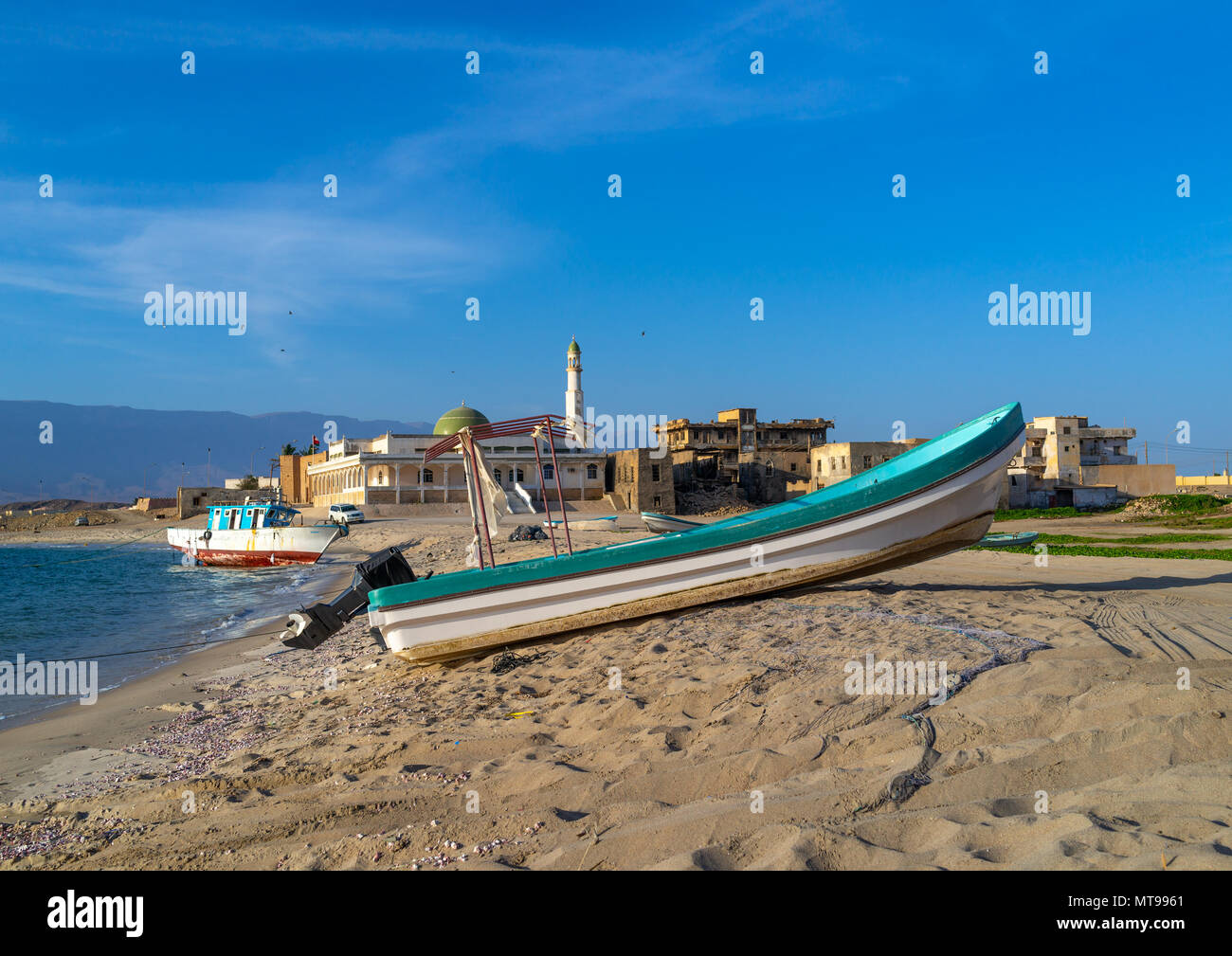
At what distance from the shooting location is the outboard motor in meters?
8.73

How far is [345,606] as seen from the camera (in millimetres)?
9227

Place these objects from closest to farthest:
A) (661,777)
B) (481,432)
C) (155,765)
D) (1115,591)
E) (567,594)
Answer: (661,777) < (155,765) < (567,594) < (481,432) < (1115,591)

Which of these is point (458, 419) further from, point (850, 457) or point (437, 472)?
point (850, 457)

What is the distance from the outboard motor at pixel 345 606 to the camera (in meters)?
8.73

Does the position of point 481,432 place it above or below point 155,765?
above

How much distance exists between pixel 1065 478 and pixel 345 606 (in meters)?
49.3

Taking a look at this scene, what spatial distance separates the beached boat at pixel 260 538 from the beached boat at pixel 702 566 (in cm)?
2580

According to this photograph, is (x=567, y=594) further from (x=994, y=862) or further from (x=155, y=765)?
(x=994, y=862)

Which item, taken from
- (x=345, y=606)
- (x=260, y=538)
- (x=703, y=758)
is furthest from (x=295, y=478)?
(x=703, y=758)

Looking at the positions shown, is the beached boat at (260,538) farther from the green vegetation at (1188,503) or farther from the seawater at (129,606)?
the green vegetation at (1188,503)

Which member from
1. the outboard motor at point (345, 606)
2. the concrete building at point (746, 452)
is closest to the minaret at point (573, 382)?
the concrete building at point (746, 452)

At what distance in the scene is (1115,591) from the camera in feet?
35.1

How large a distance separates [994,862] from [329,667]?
943 cm
